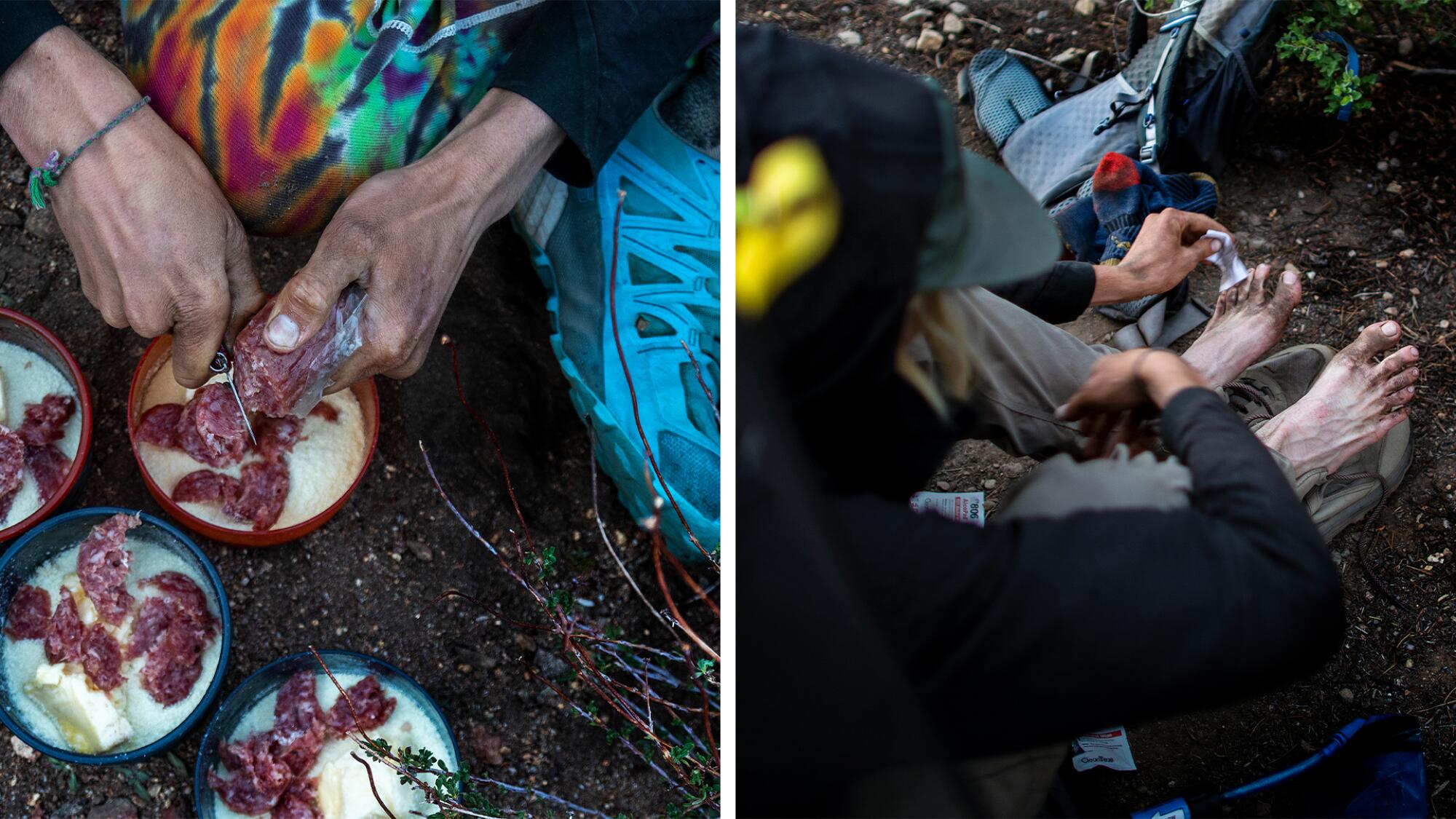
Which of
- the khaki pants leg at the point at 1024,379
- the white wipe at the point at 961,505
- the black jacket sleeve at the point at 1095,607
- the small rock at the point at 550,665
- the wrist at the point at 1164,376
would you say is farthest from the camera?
the small rock at the point at 550,665

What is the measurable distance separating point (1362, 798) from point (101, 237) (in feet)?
6.69

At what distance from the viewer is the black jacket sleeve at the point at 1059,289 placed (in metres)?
1.29

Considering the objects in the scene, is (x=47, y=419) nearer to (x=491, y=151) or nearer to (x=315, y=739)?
(x=315, y=739)

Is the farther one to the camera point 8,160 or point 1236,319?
point 8,160

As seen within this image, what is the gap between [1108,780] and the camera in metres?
1.67

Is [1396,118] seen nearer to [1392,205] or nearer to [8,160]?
[1392,205]

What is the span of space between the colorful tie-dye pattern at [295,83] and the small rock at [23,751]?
1044 millimetres

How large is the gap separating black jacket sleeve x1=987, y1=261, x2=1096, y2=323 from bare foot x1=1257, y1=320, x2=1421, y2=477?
0.53 meters

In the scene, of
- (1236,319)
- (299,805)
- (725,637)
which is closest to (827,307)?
(725,637)

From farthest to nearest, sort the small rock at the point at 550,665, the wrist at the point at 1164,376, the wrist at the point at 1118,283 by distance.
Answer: the small rock at the point at 550,665, the wrist at the point at 1118,283, the wrist at the point at 1164,376

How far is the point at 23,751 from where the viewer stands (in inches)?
65.9

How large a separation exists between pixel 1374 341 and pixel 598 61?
4.46 ft

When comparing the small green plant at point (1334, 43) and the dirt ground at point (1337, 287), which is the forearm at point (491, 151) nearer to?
the dirt ground at point (1337, 287)

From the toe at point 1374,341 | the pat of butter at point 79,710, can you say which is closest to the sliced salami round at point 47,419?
the pat of butter at point 79,710
